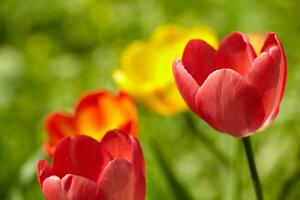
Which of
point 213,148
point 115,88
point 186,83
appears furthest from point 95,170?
point 115,88

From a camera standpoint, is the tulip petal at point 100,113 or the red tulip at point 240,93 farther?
the tulip petal at point 100,113

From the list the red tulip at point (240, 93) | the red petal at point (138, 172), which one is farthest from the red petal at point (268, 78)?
the red petal at point (138, 172)

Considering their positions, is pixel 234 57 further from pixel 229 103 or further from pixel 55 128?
pixel 55 128

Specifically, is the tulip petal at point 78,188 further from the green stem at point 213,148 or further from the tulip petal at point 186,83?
the green stem at point 213,148

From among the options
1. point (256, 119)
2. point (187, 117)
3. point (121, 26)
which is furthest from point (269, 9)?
point (256, 119)

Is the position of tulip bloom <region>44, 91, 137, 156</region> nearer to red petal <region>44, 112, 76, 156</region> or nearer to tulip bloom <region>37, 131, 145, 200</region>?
red petal <region>44, 112, 76, 156</region>

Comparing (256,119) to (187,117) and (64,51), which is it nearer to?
(187,117)

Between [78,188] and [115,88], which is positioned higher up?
[115,88]
